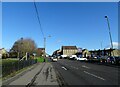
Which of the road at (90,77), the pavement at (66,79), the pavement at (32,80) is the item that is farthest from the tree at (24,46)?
the pavement at (32,80)

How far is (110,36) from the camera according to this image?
50.1 meters

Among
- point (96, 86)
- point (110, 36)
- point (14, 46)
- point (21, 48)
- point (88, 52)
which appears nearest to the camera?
point (96, 86)

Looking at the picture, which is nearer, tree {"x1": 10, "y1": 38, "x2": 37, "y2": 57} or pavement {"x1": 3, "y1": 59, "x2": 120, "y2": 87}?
pavement {"x1": 3, "y1": 59, "x2": 120, "y2": 87}

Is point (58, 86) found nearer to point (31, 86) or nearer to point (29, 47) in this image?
point (31, 86)

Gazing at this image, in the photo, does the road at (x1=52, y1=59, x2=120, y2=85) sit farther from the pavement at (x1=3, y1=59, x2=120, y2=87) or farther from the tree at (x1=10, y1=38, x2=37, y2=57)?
the tree at (x1=10, y1=38, x2=37, y2=57)

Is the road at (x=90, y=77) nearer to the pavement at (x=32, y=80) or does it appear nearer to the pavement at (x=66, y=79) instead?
the pavement at (x=66, y=79)

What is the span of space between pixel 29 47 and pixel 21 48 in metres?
4.14

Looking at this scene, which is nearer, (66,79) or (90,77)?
(66,79)

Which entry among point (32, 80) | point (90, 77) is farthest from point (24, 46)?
point (32, 80)

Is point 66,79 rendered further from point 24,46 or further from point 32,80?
point 24,46

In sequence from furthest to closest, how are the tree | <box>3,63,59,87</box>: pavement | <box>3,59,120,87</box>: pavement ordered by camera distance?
the tree < <box>3,63,59,87</box>: pavement < <box>3,59,120,87</box>: pavement

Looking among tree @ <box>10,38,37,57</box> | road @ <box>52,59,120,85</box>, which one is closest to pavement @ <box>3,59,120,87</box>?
road @ <box>52,59,120,85</box>

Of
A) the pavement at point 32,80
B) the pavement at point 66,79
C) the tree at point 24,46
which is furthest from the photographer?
the tree at point 24,46

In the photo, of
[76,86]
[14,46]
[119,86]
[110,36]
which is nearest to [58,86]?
[76,86]
